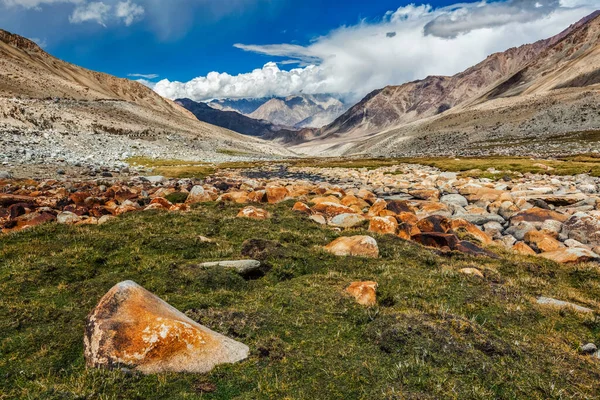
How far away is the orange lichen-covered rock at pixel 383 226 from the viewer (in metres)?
19.3

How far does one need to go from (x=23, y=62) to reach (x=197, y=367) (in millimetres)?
201849

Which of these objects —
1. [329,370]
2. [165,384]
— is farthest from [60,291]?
[329,370]

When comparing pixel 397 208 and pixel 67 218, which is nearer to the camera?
pixel 67 218

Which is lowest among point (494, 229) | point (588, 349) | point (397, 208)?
point (494, 229)

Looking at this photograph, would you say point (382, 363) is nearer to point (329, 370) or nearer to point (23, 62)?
point (329, 370)

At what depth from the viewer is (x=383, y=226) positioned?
1952cm

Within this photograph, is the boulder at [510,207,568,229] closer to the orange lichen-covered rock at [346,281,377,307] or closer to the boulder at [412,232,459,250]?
the boulder at [412,232,459,250]

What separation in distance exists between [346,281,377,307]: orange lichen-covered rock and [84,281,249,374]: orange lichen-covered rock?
155 inches

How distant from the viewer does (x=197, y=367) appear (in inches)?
254

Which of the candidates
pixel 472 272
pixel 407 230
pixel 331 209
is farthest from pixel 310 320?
pixel 331 209

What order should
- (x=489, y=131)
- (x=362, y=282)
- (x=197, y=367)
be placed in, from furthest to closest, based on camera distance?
(x=489, y=131), (x=362, y=282), (x=197, y=367)

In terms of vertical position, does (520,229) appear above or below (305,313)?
below

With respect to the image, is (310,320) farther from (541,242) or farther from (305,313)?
(541,242)

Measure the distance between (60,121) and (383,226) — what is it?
97038mm
